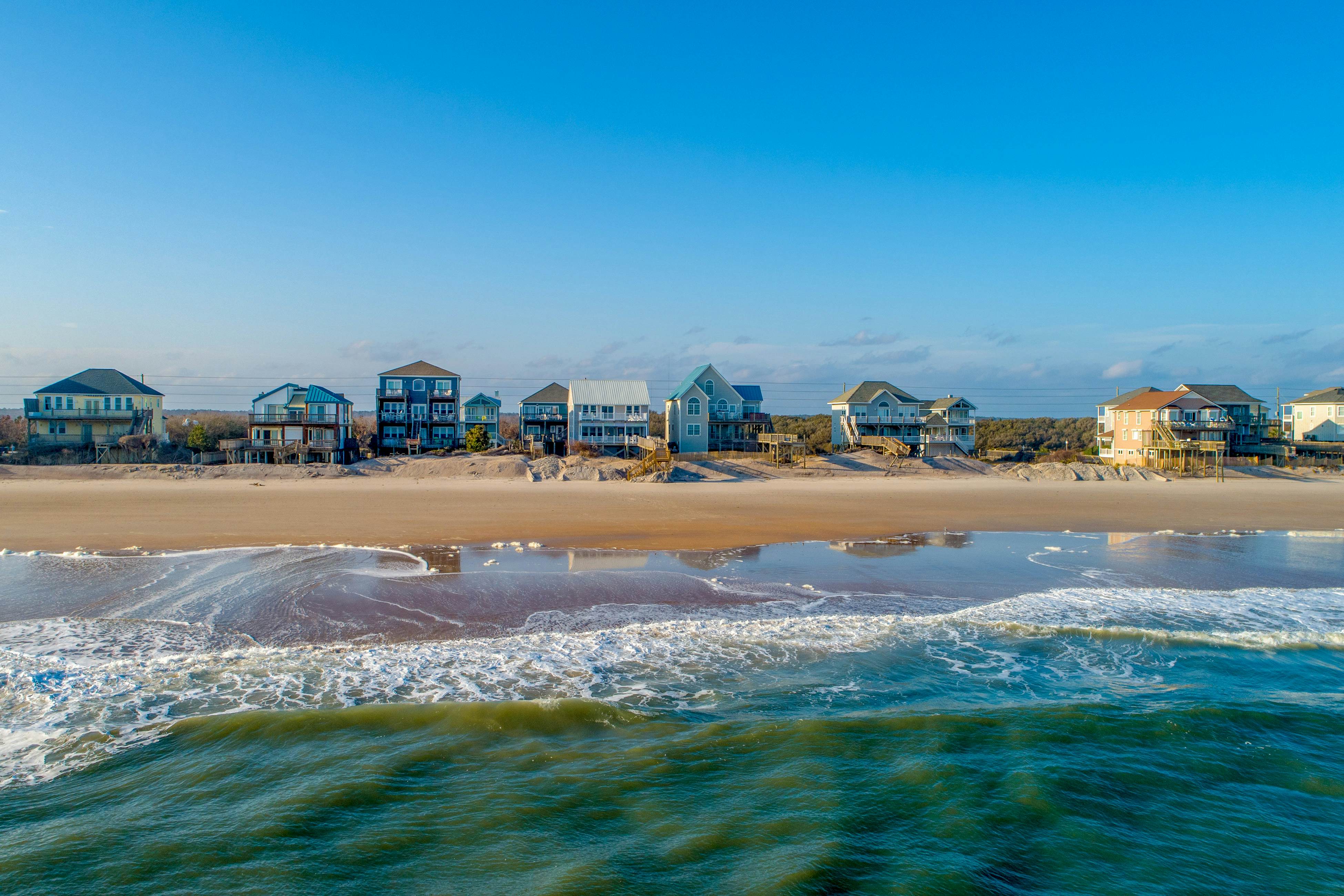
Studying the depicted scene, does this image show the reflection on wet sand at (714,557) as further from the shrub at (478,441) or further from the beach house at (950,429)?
the beach house at (950,429)

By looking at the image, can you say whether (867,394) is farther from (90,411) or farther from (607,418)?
(90,411)

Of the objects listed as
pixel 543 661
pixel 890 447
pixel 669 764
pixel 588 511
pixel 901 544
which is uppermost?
pixel 890 447

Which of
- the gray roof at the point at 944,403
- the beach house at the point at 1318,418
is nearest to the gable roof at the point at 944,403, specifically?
the gray roof at the point at 944,403

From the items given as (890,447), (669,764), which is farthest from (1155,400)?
(669,764)

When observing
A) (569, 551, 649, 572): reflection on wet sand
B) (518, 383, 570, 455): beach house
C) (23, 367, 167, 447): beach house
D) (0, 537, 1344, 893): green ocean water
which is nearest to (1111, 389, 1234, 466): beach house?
(518, 383, 570, 455): beach house

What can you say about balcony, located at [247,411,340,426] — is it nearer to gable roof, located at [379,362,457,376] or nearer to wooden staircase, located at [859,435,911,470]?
gable roof, located at [379,362,457,376]

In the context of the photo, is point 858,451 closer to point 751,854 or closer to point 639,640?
point 639,640

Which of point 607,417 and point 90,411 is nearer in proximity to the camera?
point 90,411

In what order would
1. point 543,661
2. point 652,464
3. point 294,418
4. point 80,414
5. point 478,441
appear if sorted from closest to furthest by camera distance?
1. point 543,661
2. point 652,464
3. point 294,418
4. point 80,414
5. point 478,441

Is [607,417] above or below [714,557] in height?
above
